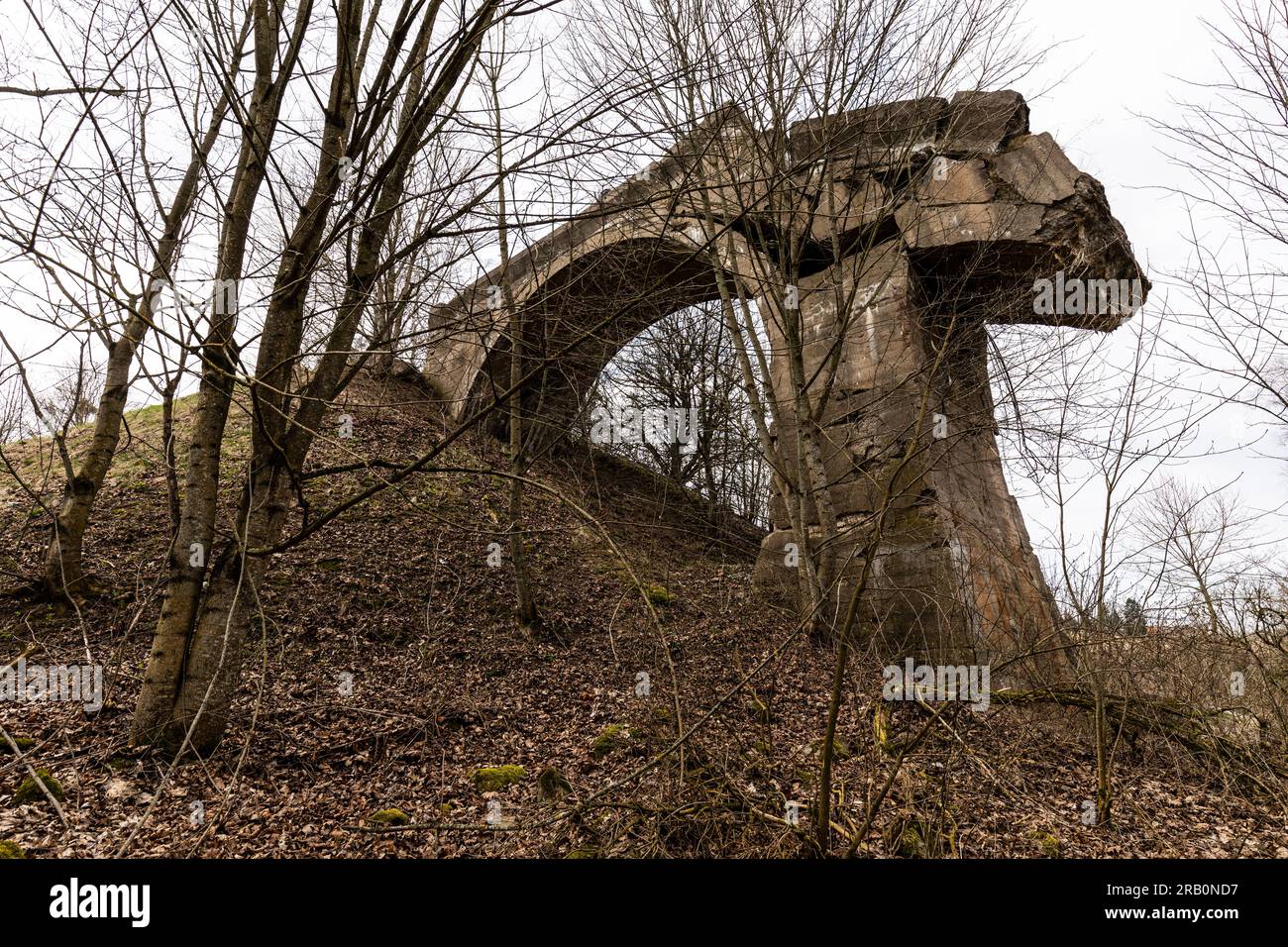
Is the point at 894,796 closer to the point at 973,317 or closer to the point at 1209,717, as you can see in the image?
the point at 1209,717

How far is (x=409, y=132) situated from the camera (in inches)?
133

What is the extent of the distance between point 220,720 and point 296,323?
2.26 metres

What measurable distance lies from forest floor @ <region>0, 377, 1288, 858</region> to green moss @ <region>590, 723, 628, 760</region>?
0.02 metres

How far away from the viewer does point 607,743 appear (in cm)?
524

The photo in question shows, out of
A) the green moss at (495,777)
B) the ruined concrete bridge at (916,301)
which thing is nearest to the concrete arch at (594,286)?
the ruined concrete bridge at (916,301)

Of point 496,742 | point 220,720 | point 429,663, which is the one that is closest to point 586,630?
point 429,663

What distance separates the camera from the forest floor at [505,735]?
3662mm

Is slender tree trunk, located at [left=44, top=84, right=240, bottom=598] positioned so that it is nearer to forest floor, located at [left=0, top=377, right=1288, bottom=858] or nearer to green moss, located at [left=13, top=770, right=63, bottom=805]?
forest floor, located at [left=0, top=377, right=1288, bottom=858]

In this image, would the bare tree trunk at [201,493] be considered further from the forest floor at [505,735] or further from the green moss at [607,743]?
the green moss at [607,743]

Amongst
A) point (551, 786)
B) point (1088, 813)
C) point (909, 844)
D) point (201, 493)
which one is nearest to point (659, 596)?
point (551, 786)

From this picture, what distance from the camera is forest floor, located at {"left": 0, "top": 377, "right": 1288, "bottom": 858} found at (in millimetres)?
3662

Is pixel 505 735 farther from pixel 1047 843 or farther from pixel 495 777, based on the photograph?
Answer: pixel 1047 843

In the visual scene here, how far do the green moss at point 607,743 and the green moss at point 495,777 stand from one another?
0.52 metres

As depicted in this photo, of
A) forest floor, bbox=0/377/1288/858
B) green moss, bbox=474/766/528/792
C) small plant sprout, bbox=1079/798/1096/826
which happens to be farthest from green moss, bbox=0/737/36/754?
small plant sprout, bbox=1079/798/1096/826
